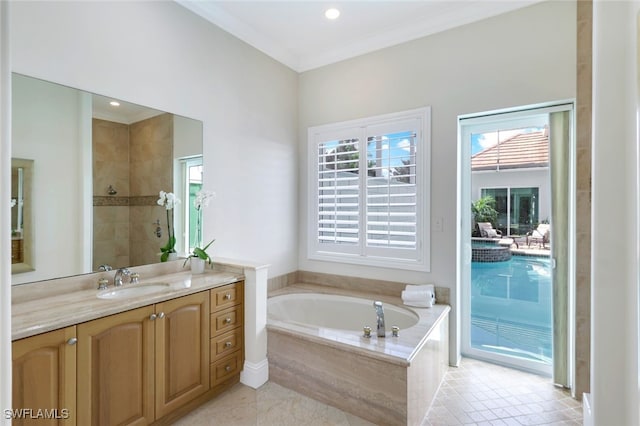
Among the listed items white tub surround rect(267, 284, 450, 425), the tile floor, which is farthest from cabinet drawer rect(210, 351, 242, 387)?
white tub surround rect(267, 284, 450, 425)

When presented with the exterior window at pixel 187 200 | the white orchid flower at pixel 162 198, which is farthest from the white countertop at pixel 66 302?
the white orchid flower at pixel 162 198

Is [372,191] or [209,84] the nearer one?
[209,84]

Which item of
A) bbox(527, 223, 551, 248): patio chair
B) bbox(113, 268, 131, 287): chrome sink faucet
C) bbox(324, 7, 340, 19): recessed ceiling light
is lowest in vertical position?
bbox(113, 268, 131, 287): chrome sink faucet

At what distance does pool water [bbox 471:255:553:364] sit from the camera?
2.69 meters

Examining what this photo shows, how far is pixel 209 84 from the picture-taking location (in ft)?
8.94

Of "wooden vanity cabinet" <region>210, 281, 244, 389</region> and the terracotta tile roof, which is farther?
the terracotta tile roof

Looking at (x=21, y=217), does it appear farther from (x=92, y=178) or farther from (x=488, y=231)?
(x=488, y=231)

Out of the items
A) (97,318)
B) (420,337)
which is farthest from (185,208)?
(420,337)

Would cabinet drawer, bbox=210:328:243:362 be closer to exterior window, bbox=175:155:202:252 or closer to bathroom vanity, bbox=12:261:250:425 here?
bathroom vanity, bbox=12:261:250:425

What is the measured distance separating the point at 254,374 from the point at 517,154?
2896 millimetres

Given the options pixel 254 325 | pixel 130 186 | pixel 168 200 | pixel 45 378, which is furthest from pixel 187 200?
pixel 45 378

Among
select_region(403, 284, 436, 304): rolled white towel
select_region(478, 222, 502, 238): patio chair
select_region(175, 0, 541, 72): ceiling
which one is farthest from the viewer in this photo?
select_region(478, 222, 502, 238): patio chair

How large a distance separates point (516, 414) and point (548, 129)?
86.7 inches

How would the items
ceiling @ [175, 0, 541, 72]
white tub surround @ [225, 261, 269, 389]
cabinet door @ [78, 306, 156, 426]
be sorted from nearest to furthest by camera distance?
cabinet door @ [78, 306, 156, 426], white tub surround @ [225, 261, 269, 389], ceiling @ [175, 0, 541, 72]
